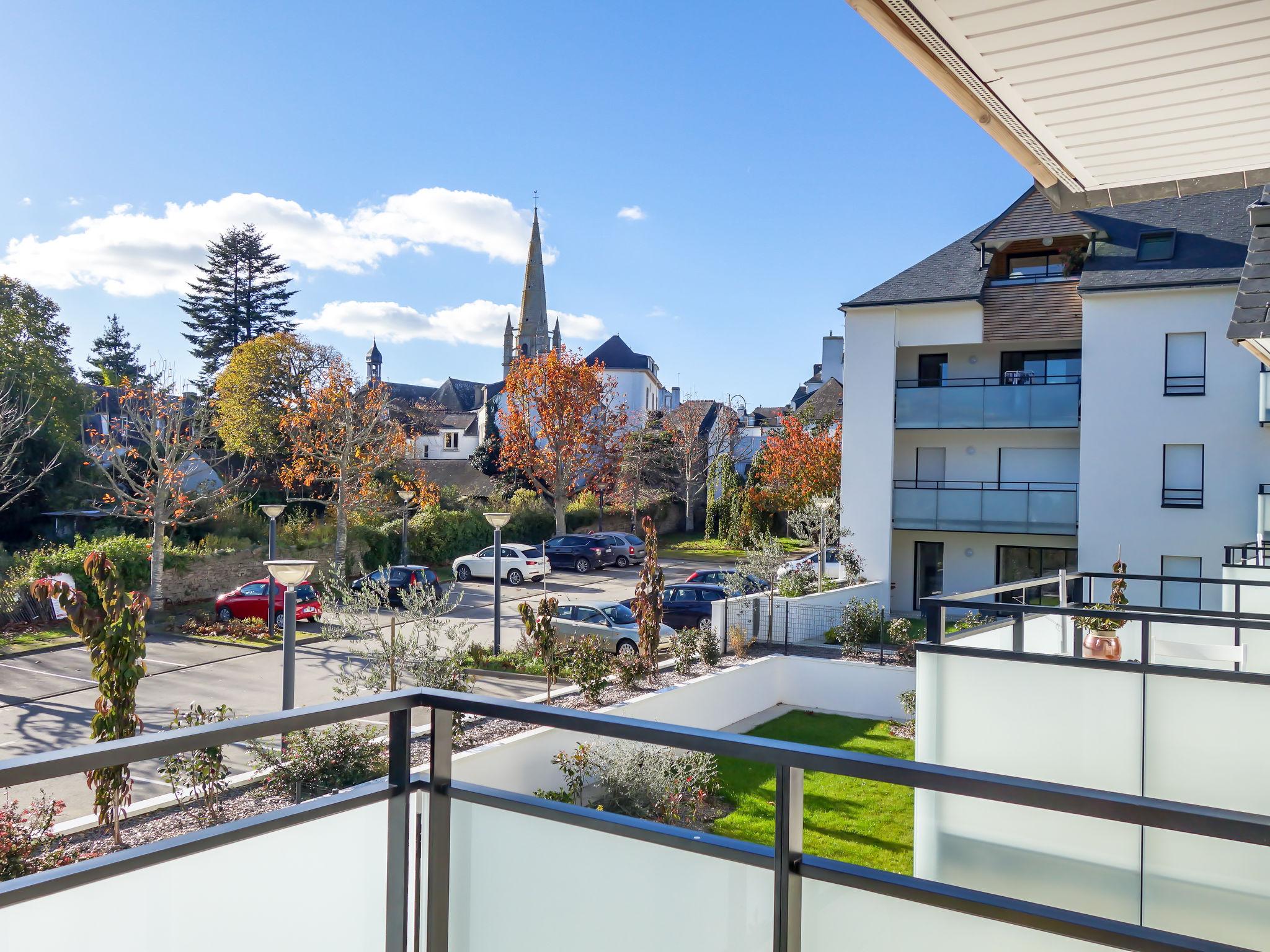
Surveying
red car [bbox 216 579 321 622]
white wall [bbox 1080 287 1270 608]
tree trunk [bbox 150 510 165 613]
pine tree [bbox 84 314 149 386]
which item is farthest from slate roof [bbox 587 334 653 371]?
white wall [bbox 1080 287 1270 608]

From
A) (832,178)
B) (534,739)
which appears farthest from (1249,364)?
(534,739)

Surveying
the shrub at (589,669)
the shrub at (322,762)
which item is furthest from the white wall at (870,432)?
the shrub at (322,762)

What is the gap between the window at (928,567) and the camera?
2277 cm

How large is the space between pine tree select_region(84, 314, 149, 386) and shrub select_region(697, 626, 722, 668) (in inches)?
1786

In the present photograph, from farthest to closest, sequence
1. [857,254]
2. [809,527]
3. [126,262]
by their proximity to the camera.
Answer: [126,262] → [857,254] → [809,527]

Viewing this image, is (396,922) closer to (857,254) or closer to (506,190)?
(857,254)

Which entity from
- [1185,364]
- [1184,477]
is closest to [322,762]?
[1184,477]

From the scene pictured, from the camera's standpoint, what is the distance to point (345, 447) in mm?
26844

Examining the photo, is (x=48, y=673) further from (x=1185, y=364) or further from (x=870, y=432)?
(x=1185, y=364)

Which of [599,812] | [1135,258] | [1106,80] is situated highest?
[1135,258]

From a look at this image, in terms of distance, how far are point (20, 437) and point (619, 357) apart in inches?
1853

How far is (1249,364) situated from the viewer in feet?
62.4

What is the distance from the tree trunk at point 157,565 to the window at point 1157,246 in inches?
973

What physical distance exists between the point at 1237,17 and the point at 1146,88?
38cm
